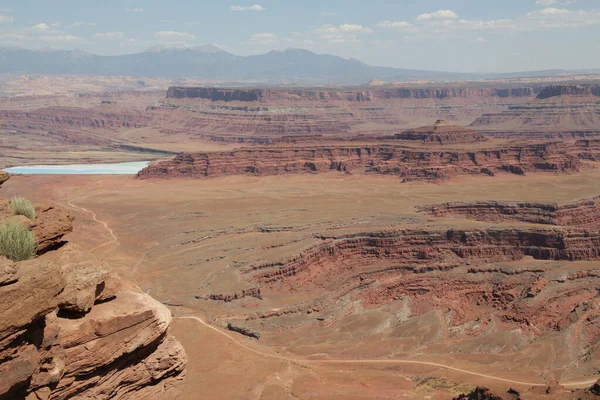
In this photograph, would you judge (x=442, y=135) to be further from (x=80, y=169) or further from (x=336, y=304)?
(x=336, y=304)

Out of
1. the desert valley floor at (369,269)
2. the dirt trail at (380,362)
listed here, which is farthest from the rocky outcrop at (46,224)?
the dirt trail at (380,362)

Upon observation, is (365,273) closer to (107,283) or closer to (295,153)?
(107,283)

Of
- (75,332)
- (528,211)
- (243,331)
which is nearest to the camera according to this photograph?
(75,332)

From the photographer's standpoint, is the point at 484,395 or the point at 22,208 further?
the point at 484,395

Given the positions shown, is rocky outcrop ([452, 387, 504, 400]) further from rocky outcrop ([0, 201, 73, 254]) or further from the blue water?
the blue water

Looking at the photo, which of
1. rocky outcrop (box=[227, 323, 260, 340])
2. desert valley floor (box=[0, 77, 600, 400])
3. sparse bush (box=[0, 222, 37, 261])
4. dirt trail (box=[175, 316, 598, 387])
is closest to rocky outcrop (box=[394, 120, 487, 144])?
desert valley floor (box=[0, 77, 600, 400])

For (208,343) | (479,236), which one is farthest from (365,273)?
(208,343)

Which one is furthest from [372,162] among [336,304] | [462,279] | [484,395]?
[484,395]
